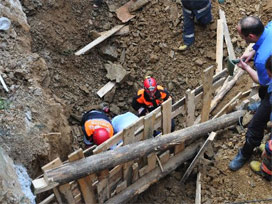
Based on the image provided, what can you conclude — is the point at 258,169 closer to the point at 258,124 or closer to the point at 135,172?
the point at 258,124

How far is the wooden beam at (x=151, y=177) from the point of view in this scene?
4.95 meters

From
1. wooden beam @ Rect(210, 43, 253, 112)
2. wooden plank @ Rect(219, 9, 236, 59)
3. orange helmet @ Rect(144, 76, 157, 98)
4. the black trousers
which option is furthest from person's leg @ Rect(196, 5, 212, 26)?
the black trousers

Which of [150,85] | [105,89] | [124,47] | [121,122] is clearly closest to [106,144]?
[121,122]

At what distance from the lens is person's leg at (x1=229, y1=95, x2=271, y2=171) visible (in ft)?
15.2

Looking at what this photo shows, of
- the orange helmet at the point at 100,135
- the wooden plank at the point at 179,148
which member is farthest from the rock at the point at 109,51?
the wooden plank at the point at 179,148

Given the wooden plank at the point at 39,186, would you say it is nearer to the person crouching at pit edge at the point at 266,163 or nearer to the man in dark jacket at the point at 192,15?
the person crouching at pit edge at the point at 266,163

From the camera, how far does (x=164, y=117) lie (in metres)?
4.79

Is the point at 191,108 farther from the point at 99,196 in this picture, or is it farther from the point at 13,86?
the point at 13,86

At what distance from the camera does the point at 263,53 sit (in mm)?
4383

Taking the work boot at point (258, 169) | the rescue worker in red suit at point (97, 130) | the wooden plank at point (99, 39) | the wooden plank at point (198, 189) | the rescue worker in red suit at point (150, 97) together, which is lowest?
the wooden plank at point (198, 189)

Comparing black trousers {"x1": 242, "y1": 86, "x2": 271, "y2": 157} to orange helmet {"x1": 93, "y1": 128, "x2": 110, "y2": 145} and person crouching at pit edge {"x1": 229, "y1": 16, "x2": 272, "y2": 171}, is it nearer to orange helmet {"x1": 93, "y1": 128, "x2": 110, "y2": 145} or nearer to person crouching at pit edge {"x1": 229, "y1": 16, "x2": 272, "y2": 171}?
person crouching at pit edge {"x1": 229, "y1": 16, "x2": 272, "y2": 171}

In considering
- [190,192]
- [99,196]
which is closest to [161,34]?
[190,192]

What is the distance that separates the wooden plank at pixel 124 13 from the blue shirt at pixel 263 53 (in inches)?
174

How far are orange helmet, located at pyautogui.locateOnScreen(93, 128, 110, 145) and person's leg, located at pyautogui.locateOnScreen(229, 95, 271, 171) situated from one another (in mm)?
1941
